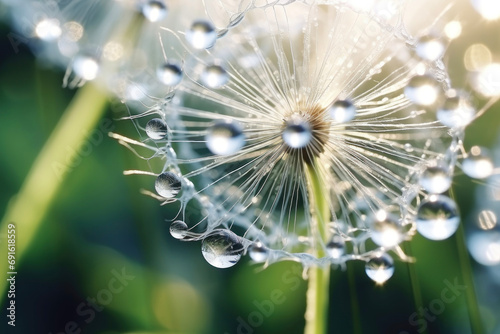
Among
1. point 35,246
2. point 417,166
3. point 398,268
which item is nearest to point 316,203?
point 417,166

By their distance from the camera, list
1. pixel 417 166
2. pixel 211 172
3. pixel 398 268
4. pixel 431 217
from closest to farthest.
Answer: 1. pixel 431 217
2. pixel 417 166
3. pixel 211 172
4. pixel 398 268

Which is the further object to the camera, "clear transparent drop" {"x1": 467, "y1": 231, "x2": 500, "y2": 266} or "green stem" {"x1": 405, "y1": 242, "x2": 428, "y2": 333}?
"green stem" {"x1": 405, "y1": 242, "x2": 428, "y2": 333}

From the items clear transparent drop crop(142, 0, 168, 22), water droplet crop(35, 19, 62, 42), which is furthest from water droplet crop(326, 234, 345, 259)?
water droplet crop(35, 19, 62, 42)

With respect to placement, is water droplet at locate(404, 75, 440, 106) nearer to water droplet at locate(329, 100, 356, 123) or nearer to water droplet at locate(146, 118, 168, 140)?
water droplet at locate(329, 100, 356, 123)

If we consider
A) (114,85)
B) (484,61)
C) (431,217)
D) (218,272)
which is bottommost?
(431,217)

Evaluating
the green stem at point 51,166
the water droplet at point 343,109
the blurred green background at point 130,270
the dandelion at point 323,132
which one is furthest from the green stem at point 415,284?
the green stem at point 51,166

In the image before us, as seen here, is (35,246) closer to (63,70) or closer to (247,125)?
(63,70)
